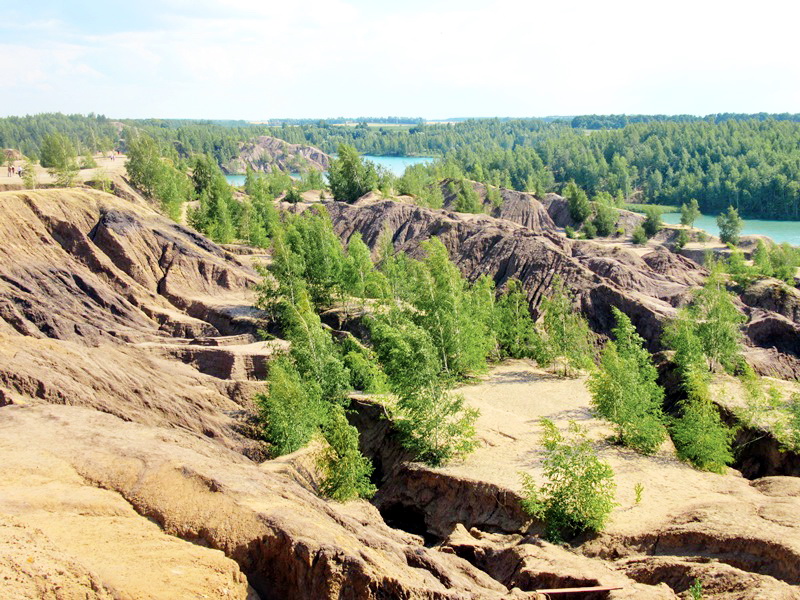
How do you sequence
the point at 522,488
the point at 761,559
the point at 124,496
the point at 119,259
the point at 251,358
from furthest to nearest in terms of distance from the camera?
the point at 119,259
the point at 251,358
the point at 522,488
the point at 761,559
the point at 124,496

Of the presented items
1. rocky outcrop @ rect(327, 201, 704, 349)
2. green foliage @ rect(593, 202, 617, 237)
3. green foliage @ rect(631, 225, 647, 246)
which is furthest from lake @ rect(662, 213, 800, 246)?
rocky outcrop @ rect(327, 201, 704, 349)

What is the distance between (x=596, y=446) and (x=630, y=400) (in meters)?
2.56

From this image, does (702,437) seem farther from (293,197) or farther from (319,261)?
(293,197)

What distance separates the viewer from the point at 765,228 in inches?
4946

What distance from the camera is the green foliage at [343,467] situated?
25.4 metres

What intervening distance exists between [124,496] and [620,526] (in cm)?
1567

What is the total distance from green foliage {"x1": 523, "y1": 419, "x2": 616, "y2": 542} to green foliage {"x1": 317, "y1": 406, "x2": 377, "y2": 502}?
6.57m

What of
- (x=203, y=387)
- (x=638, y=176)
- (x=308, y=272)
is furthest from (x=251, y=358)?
(x=638, y=176)

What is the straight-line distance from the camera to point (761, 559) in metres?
19.7

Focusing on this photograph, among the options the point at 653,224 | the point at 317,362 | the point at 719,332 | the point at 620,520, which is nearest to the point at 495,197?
the point at 653,224

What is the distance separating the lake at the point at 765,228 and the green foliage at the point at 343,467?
4142 inches

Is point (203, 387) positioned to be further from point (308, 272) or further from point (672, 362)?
point (672, 362)

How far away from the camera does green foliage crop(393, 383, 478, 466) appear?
2831 cm

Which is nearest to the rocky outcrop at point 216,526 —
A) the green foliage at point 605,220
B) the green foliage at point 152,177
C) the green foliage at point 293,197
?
the green foliage at point 152,177
